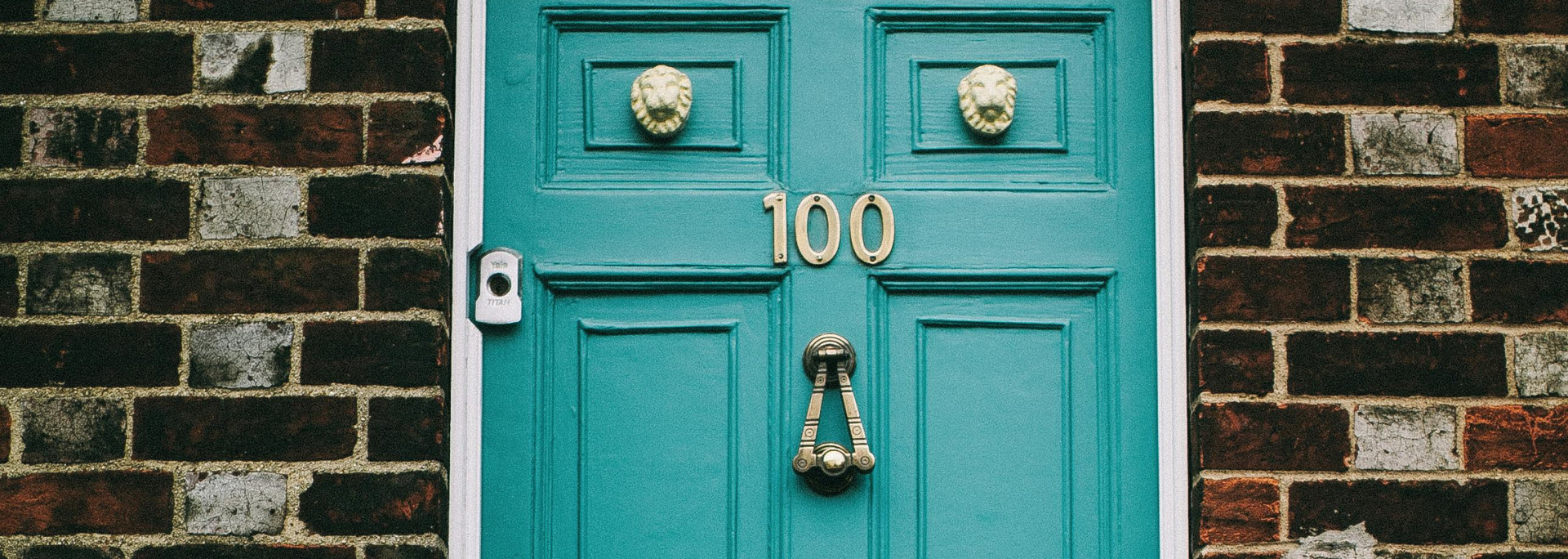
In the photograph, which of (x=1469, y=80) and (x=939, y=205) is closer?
(x=1469, y=80)

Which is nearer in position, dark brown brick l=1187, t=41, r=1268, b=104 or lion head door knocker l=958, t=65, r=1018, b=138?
dark brown brick l=1187, t=41, r=1268, b=104

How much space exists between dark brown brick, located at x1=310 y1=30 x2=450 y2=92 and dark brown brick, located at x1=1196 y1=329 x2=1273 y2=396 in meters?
1.22

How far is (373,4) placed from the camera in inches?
80.9

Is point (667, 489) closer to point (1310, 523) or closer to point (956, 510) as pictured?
point (956, 510)

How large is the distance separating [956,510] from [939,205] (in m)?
0.49

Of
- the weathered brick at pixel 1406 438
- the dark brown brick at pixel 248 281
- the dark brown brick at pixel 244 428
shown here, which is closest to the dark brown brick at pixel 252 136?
the dark brown brick at pixel 248 281

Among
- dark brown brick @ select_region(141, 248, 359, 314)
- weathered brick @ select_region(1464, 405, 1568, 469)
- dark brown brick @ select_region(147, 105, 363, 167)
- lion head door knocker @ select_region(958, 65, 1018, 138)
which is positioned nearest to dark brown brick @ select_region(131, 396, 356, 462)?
dark brown brick @ select_region(141, 248, 359, 314)

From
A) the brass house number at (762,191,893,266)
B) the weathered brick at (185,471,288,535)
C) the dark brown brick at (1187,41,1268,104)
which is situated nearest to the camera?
the weathered brick at (185,471,288,535)

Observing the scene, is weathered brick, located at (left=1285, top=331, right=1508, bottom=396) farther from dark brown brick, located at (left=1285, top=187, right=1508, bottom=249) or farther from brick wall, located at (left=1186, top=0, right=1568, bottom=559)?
dark brown brick, located at (left=1285, top=187, right=1508, bottom=249)

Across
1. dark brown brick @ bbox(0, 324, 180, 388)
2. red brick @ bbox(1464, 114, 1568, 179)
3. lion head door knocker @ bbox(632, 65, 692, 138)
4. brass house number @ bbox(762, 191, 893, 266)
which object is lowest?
dark brown brick @ bbox(0, 324, 180, 388)

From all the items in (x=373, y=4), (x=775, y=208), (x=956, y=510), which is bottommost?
(x=956, y=510)

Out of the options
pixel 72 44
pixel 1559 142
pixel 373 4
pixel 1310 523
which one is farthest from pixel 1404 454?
pixel 72 44

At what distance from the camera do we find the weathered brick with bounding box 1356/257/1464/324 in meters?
2.00

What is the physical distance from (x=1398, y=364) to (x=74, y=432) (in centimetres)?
A: 196
